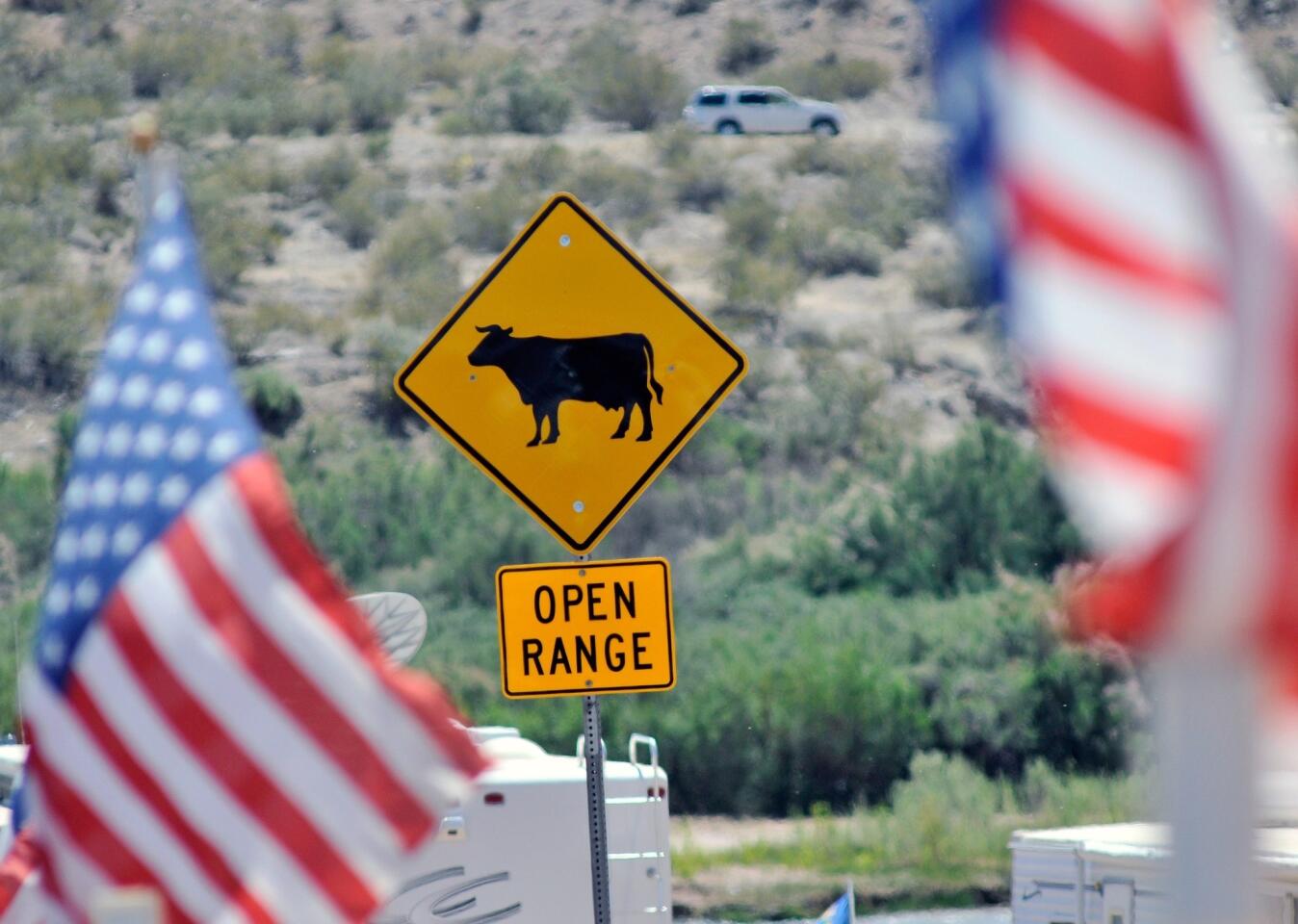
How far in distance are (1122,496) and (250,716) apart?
7.46 ft

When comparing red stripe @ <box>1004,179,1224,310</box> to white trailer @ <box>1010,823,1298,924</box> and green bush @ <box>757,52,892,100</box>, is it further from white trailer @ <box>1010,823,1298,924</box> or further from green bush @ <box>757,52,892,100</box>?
green bush @ <box>757,52,892,100</box>

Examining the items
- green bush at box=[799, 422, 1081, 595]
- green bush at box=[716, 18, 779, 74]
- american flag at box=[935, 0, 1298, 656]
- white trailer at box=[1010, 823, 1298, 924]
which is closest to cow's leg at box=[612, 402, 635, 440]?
white trailer at box=[1010, 823, 1298, 924]

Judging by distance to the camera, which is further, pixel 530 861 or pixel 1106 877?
pixel 530 861

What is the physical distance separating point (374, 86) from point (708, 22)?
8004mm

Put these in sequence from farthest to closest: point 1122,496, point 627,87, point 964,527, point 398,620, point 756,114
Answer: point 627,87 → point 756,114 → point 964,527 → point 398,620 → point 1122,496

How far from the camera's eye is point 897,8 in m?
45.8

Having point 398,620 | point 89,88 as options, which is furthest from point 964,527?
point 89,88

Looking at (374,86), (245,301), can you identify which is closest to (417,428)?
(245,301)

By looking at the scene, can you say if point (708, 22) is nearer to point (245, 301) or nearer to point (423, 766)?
point (245, 301)

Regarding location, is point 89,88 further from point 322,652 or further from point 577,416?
point 322,652

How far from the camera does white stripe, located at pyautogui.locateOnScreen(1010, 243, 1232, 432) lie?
2.06 m

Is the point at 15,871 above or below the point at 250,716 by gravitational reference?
below

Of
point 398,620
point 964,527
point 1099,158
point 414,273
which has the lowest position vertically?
point 964,527

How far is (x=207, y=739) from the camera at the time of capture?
4008mm
